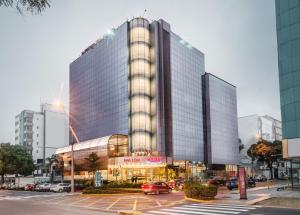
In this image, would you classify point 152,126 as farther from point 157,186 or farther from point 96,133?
point 157,186

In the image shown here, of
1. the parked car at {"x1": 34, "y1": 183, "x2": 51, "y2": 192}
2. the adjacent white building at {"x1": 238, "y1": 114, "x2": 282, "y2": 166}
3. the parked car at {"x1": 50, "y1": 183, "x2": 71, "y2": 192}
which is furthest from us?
the adjacent white building at {"x1": 238, "y1": 114, "x2": 282, "y2": 166}

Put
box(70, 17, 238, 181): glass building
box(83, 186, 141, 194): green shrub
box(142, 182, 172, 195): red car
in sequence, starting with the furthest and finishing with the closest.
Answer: box(70, 17, 238, 181): glass building, box(83, 186, 141, 194): green shrub, box(142, 182, 172, 195): red car

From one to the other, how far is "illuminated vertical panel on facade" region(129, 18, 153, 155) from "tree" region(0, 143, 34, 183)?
28.8m

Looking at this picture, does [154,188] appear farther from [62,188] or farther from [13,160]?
[13,160]

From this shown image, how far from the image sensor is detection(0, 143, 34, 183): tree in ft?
334

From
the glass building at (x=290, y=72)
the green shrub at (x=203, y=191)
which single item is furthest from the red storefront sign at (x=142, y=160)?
the green shrub at (x=203, y=191)

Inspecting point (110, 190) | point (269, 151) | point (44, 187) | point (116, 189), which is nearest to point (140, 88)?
point (269, 151)

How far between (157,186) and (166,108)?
58.0m

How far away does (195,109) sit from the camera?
11656 centimetres

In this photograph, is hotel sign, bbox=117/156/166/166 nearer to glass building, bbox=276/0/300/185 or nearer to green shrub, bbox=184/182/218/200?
glass building, bbox=276/0/300/185

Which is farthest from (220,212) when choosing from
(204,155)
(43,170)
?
(43,170)

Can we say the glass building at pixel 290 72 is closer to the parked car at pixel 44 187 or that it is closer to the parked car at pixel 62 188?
the parked car at pixel 62 188

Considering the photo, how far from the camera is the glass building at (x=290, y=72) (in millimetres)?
47750

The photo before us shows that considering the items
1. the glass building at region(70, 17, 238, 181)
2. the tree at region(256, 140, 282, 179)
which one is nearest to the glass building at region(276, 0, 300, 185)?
the glass building at region(70, 17, 238, 181)
